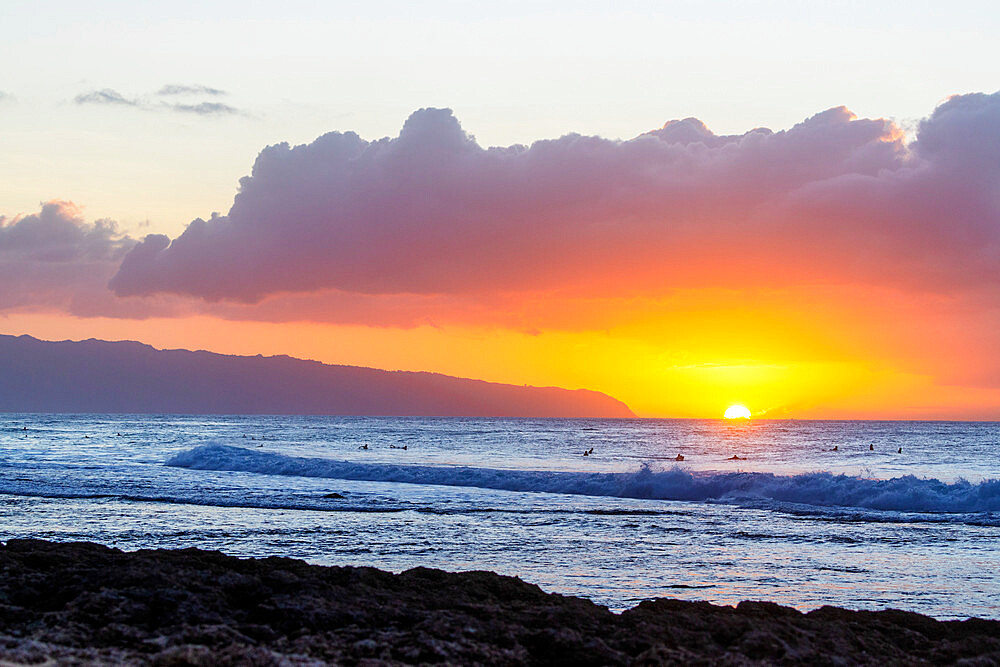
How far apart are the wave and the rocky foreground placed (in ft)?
78.6

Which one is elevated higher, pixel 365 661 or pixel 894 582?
pixel 365 661

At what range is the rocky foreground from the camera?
305 inches

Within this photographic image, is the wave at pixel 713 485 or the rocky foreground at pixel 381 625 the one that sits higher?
the rocky foreground at pixel 381 625

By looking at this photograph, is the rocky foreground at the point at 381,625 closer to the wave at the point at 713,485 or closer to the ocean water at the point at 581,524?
the ocean water at the point at 581,524

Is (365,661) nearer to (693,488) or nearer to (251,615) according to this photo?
(251,615)

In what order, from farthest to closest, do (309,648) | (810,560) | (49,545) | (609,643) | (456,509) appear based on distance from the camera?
(456,509) → (810,560) → (49,545) → (609,643) → (309,648)

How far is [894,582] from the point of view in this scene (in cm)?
1612

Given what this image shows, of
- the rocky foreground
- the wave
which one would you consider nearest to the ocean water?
the wave

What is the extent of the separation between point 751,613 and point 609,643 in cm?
299

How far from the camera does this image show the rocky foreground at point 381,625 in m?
7.75

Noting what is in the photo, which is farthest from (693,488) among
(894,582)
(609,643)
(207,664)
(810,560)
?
(207,664)

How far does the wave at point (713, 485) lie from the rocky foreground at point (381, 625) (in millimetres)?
23944

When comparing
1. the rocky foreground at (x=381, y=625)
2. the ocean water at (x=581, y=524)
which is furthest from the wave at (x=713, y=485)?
the rocky foreground at (x=381, y=625)

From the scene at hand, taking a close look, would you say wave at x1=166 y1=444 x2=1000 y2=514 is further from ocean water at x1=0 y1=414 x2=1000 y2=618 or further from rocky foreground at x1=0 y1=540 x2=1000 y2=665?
rocky foreground at x1=0 y1=540 x2=1000 y2=665
